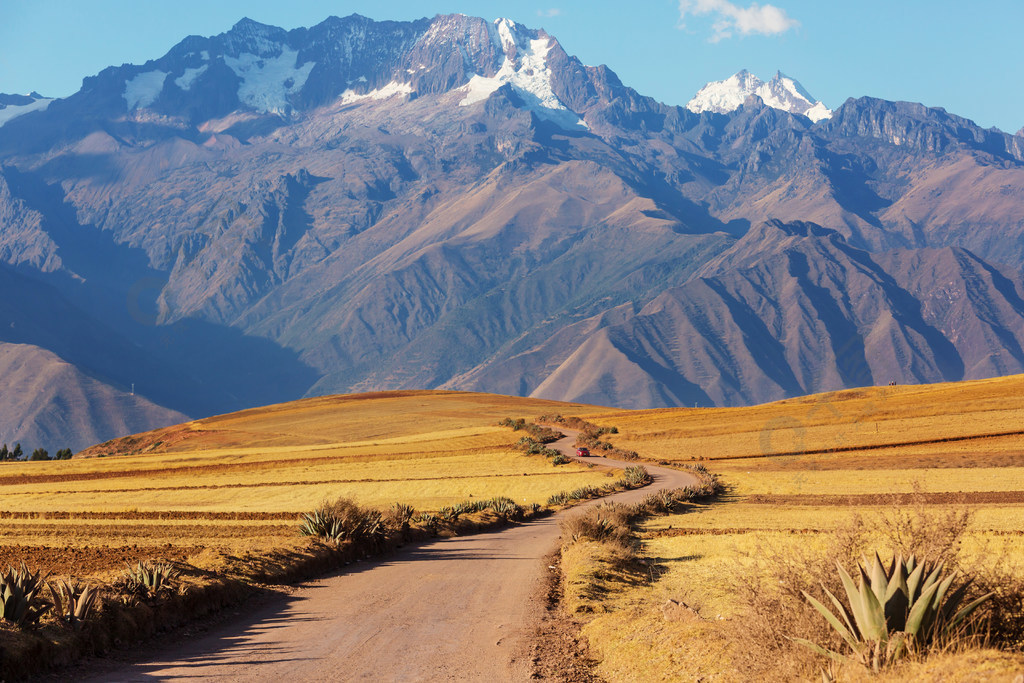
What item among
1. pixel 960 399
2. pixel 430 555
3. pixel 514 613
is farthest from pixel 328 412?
pixel 514 613

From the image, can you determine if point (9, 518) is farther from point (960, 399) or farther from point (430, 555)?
point (960, 399)

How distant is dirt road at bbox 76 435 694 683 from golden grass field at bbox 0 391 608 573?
162 inches

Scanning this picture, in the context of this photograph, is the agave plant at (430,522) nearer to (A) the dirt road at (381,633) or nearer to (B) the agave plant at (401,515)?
(B) the agave plant at (401,515)

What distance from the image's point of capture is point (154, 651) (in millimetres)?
14375

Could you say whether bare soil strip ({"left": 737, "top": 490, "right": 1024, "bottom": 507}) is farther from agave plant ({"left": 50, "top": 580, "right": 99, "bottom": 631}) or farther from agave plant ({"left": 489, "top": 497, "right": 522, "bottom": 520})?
agave plant ({"left": 50, "top": 580, "right": 99, "bottom": 631})

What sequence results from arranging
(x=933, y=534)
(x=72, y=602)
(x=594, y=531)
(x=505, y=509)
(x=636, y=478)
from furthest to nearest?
(x=636, y=478) < (x=505, y=509) < (x=594, y=531) < (x=72, y=602) < (x=933, y=534)

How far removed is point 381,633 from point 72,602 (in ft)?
17.1

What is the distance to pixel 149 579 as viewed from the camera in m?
16.5

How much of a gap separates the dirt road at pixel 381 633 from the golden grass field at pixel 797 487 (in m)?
2.12

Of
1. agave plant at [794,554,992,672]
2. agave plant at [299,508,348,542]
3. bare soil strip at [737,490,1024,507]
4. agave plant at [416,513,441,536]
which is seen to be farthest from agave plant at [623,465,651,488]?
agave plant at [794,554,992,672]

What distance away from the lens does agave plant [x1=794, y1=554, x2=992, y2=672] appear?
372 inches

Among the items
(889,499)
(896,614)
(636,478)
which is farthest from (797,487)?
(896,614)

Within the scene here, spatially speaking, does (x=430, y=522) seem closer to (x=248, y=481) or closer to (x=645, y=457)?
(x=248, y=481)

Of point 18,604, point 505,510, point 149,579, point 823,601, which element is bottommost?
point 505,510
